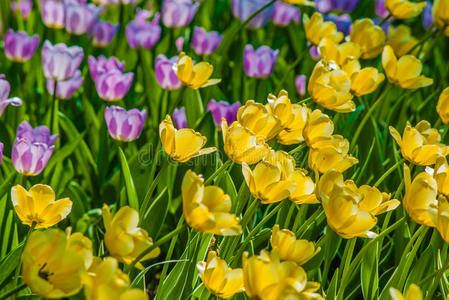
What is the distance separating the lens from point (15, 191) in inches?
42.4

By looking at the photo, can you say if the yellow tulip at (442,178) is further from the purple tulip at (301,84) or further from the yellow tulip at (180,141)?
the purple tulip at (301,84)

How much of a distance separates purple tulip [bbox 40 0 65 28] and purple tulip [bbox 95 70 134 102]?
0.67 meters

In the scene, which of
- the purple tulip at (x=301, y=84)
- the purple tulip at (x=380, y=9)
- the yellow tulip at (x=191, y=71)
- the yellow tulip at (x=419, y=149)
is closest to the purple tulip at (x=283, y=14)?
the purple tulip at (x=380, y=9)

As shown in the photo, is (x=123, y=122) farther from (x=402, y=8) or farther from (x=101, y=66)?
(x=402, y=8)

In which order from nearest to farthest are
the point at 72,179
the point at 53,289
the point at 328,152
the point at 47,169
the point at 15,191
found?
the point at 53,289 → the point at 15,191 → the point at 328,152 → the point at 47,169 → the point at 72,179

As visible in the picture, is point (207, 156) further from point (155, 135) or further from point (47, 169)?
point (47, 169)

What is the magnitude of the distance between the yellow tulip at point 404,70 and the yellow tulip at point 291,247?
787 mm

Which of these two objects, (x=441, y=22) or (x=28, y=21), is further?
(x=28, y=21)

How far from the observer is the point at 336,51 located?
5.65ft

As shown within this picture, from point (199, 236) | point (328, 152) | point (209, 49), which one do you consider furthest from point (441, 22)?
point (199, 236)

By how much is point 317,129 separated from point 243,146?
0.63 feet

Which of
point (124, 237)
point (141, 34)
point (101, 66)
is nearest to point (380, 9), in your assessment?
point (141, 34)

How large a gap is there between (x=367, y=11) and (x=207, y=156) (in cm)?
168

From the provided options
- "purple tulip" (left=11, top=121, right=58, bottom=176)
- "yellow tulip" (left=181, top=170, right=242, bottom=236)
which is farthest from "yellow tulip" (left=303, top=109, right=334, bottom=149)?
"purple tulip" (left=11, top=121, right=58, bottom=176)
